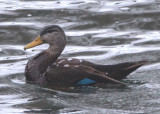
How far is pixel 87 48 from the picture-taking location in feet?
42.0

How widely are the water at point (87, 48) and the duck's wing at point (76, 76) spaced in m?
0.14

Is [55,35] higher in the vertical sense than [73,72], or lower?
higher

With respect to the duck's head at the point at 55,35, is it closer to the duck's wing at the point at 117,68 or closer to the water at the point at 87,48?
the duck's wing at the point at 117,68

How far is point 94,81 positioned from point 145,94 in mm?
1001

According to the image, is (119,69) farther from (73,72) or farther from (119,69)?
(73,72)

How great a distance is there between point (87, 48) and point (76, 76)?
3.31 m

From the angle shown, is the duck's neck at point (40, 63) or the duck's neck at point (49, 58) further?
the duck's neck at point (49, 58)

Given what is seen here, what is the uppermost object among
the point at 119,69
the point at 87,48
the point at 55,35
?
the point at 55,35

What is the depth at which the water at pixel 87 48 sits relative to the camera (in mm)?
8523

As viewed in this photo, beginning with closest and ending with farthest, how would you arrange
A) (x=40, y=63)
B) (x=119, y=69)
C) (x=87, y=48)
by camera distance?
(x=119, y=69)
(x=40, y=63)
(x=87, y=48)

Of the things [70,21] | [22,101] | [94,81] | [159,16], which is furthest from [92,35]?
[22,101]

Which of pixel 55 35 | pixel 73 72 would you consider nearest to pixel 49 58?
pixel 55 35

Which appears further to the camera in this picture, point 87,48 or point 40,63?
point 87,48

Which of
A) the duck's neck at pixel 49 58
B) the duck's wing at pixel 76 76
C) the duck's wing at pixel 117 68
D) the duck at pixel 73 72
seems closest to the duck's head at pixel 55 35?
the duck's neck at pixel 49 58
